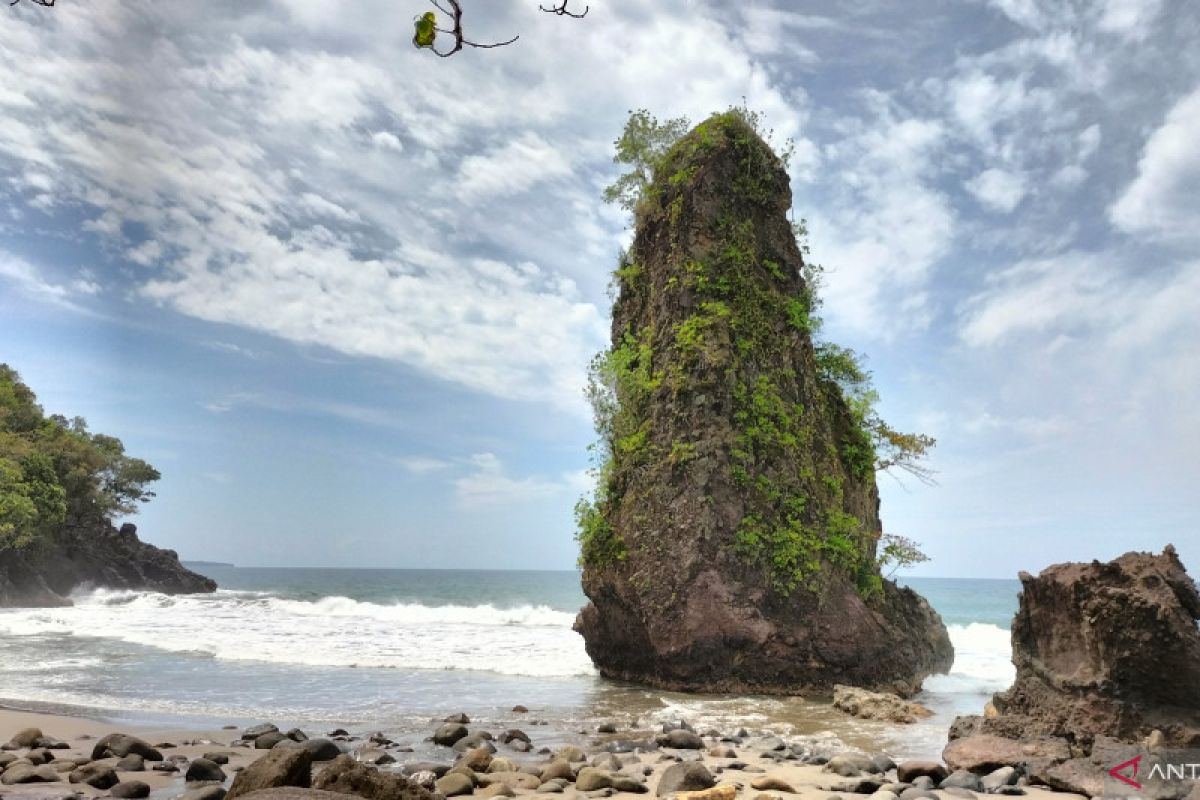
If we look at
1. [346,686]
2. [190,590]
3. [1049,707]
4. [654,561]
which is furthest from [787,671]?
[190,590]

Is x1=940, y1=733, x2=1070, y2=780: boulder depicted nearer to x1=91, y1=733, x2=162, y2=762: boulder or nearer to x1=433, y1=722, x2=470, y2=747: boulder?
x1=433, y1=722, x2=470, y2=747: boulder

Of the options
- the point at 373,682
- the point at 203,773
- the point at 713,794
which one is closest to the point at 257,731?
the point at 203,773

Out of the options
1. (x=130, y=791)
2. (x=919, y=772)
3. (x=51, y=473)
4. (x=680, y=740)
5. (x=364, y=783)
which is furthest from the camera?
(x=51, y=473)

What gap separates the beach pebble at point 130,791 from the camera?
6082mm

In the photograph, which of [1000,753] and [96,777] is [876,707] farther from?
[96,777]

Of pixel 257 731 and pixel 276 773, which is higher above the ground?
pixel 276 773

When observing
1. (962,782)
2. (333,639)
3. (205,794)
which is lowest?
(333,639)

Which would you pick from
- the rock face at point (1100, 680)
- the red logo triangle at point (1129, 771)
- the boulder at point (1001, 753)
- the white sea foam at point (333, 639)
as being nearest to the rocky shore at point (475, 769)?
the boulder at point (1001, 753)

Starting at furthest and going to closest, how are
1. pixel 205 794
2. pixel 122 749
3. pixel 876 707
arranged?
pixel 876 707 < pixel 122 749 < pixel 205 794

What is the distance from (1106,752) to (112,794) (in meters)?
8.48

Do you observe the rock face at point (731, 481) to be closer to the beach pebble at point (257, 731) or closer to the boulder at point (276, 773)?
the beach pebble at point (257, 731)

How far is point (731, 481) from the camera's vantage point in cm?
1391

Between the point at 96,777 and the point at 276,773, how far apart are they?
312cm

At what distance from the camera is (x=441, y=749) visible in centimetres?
848
